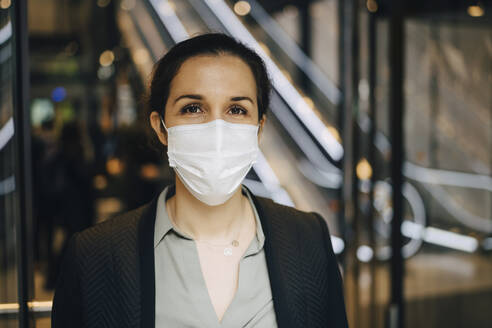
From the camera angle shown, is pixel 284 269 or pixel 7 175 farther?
pixel 7 175

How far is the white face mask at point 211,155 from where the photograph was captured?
1.41 meters

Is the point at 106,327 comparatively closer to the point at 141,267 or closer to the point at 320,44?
the point at 141,267

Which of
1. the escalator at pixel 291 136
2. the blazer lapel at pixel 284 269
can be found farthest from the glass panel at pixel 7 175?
the escalator at pixel 291 136

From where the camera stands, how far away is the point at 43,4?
27.5ft

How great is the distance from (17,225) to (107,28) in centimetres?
674

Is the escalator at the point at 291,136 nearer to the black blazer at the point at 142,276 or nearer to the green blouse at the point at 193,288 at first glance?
the black blazer at the point at 142,276

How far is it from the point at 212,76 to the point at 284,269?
0.57 metres

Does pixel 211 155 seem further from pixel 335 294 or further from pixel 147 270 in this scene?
pixel 335 294

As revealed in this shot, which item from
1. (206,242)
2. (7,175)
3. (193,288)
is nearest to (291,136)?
(7,175)

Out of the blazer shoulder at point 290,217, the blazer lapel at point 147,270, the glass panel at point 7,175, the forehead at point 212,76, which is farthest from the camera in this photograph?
the glass panel at point 7,175

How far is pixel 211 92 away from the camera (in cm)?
135

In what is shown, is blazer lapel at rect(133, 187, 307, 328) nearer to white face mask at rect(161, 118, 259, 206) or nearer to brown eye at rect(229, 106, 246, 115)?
white face mask at rect(161, 118, 259, 206)

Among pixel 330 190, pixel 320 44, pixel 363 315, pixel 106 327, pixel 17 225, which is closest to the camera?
pixel 106 327

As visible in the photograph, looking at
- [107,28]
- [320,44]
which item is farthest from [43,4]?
[320,44]
